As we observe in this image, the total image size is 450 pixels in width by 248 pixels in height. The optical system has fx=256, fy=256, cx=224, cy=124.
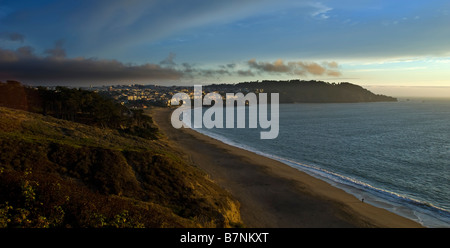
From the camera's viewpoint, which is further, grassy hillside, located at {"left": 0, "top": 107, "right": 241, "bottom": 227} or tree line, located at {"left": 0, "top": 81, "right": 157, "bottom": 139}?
tree line, located at {"left": 0, "top": 81, "right": 157, "bottom": 139}

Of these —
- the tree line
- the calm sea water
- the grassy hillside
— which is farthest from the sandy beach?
the tree line

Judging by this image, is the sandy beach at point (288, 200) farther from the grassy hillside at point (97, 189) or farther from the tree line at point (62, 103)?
the tree line at point (62, 103)

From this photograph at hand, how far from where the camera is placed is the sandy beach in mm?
17703

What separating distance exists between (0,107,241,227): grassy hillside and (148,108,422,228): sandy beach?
94.4 inches

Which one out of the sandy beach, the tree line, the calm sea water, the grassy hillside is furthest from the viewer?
the tree line

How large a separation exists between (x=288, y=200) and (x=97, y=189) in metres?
14.4

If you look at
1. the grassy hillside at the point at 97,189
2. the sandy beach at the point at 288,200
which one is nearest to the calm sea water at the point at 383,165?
the sandy beach at the point at 288,200

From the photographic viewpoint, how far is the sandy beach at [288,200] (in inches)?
697

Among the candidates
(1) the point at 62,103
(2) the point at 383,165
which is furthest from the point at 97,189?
(1) the point at 62,103

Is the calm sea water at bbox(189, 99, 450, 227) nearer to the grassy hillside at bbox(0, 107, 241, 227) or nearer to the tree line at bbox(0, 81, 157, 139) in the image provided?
the grassy hillside at bbox(0, 107, 241, 227)
